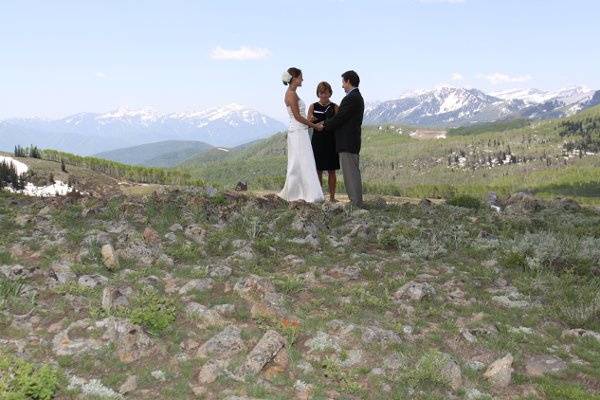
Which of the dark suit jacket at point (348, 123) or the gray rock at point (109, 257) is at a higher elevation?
the dark suit jacket at point (348, 123)

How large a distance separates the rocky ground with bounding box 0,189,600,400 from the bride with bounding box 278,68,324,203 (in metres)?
4.25

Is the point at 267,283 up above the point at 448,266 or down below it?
above

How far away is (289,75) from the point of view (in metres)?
17.4

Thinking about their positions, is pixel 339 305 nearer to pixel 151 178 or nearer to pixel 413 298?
pixel 413 298

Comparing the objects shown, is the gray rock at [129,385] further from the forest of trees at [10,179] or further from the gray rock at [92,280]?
the forest of trees at [10,179]

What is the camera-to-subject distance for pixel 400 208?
1730cm

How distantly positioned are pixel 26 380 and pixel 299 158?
13.4 meters

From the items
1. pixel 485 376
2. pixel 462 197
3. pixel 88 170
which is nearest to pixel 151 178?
pixel 88 170

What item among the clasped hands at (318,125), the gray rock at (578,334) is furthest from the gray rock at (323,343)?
the clasped hands at (318,125)

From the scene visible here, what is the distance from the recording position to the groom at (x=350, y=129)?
16.7 m

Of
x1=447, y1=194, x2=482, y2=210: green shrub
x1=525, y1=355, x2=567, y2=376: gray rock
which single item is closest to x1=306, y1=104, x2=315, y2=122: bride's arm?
x1=447, y1=194, x2=482, y2=210: green shrub

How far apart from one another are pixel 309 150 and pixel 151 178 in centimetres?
18005

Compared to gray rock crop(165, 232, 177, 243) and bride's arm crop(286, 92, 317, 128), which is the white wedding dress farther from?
gray rock crop(165, 232, 177, 243)

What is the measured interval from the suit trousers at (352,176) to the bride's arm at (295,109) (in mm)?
1693
